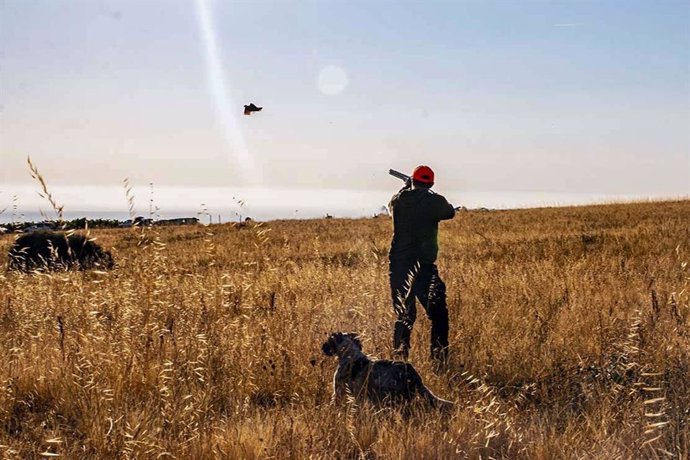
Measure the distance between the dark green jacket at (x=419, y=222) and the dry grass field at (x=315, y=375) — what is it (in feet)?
2.55

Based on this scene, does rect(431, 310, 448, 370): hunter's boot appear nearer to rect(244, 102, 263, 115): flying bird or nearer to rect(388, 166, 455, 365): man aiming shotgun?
rect(388, 166, 455, 365): man aiming shotgun

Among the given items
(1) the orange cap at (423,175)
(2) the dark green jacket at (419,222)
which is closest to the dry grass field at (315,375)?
(2) the dark green jacket at (419,222)

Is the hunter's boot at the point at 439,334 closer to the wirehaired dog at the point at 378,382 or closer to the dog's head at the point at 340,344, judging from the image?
the dog's head at the point at 340,344

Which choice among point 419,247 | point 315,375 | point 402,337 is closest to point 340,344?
point 315,375

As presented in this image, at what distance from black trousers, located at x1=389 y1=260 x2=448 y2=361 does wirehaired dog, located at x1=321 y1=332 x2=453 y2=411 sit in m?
1.20

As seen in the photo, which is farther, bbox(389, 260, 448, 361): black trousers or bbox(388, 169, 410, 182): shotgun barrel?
bbox(388, 169, 410, 182): shotgun barrel

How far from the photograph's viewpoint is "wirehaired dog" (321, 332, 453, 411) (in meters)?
4.47

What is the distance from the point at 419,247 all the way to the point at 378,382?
2230 mm

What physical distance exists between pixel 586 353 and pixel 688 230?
15.1 m

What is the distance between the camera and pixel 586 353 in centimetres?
591

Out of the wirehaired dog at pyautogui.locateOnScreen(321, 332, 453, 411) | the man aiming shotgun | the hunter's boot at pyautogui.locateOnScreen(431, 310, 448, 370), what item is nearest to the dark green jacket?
the man aiming shotgun

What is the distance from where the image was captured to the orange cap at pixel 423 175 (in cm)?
658

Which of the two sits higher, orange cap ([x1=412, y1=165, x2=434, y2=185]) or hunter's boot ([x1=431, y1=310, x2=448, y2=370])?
orange cap ([x1=412, y1=165, x2=434, y2=185])

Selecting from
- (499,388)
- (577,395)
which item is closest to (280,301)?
(499,388)
